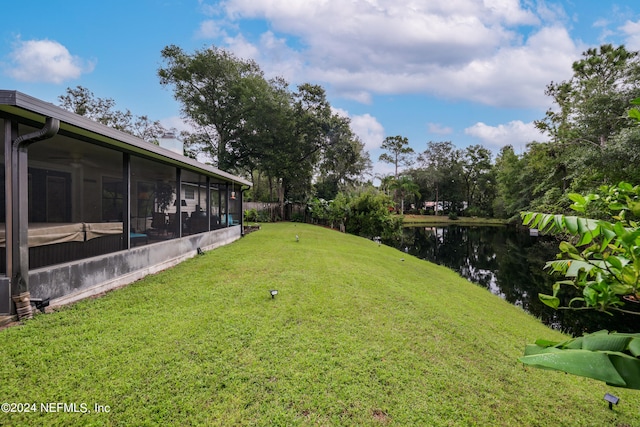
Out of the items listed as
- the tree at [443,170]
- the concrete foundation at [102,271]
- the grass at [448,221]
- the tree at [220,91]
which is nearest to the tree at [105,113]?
the tree at [220,91]

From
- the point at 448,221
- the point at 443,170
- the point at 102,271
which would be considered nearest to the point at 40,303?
the point at 102,271

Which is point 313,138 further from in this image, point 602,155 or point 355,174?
point 602,155

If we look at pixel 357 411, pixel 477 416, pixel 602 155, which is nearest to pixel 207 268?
pixel 357 411

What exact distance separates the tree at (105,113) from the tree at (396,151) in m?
27.1

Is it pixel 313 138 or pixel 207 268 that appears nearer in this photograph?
pixel 207 268

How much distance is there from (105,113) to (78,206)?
22.3m

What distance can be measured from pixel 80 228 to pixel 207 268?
2.49 metres

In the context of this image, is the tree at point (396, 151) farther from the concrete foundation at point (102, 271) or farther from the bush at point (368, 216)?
the concrete foundation at point (102, 271)

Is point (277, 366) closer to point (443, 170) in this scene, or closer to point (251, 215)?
point (251, 215)

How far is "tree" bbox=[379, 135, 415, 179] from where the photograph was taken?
39188mm

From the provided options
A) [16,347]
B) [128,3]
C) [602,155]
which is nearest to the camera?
[16,347]

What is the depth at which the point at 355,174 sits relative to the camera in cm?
2631

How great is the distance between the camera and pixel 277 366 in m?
3.03

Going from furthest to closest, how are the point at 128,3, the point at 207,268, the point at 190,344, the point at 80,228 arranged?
1. the point at 128,3
2. the point at 207,268
3. the point at 80,228
4. the point at 190,344
